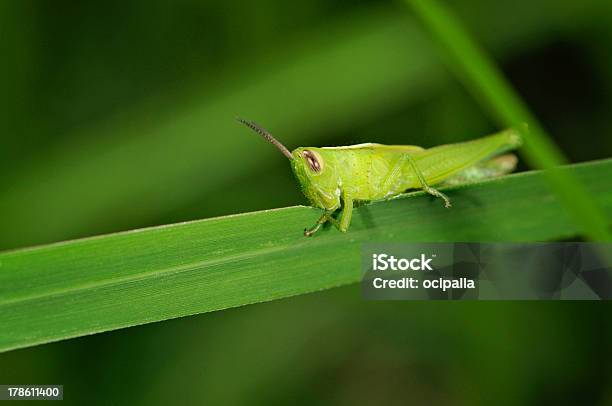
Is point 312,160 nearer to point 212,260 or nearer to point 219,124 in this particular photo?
point 212,260

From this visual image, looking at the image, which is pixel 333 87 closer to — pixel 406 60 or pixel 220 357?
pixel 406 60

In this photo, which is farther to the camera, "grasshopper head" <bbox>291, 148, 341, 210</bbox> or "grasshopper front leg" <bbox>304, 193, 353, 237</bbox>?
"grasshopper head" <bbox>291, 148, 341, 210</bbox>

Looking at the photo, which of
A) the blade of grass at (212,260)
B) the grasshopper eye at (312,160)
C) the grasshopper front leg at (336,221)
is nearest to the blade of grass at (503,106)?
the blade of grass at (212,260)

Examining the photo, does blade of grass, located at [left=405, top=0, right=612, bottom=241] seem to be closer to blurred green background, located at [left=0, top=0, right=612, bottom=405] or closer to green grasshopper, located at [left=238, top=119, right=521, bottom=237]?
green grasshopper, located at [left=238, top=119, right=521, bottom=237]

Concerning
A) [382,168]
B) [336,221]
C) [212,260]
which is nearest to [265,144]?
[382,168]

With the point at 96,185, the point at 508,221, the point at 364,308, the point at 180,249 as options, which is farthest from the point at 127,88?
the point at 508,221

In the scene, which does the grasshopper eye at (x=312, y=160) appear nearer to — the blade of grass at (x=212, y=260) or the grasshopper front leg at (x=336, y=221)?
the grasshopper front leg at (x=336, y=221)

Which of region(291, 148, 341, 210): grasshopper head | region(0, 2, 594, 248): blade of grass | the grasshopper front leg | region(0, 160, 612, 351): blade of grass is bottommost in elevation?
region(0, 160, 612, 351): blade of grass

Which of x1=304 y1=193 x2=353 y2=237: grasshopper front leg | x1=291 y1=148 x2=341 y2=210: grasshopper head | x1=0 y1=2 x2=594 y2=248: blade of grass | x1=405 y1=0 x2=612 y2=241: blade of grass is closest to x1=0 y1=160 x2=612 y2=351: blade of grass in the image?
x1=304 y1=193 x2=353 y2=237: grasshopper front leg
